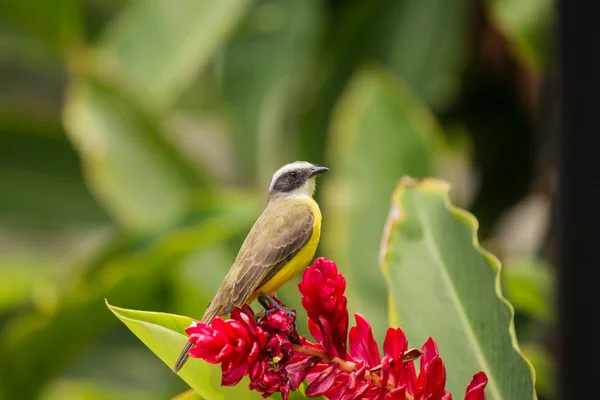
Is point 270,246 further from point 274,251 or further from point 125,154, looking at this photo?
point 125,154

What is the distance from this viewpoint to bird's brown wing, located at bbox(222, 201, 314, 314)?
0.33m

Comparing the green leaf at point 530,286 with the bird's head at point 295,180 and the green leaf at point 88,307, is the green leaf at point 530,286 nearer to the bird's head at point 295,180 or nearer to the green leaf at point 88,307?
the green leaf at point 88,307

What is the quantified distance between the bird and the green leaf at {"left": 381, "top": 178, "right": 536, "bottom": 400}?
0.28 feet

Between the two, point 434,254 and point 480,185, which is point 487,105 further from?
point 434,254

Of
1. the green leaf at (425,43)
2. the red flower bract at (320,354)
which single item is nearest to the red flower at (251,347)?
the red flower bract at (320,354)

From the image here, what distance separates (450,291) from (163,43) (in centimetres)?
102

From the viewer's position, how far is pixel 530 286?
795mm

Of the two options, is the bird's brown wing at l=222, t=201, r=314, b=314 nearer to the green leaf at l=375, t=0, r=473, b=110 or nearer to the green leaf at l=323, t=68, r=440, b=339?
the green leaf at l=323, t=68, r=440, b=339

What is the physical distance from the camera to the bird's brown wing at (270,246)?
13.2 inches

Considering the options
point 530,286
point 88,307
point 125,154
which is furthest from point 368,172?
point 125,154

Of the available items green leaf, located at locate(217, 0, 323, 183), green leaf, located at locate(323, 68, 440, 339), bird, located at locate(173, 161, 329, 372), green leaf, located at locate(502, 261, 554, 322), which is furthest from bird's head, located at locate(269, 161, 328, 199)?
green leaf, located at locate(217, 0, 323, 183)

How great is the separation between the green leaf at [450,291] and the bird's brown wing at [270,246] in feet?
0.29

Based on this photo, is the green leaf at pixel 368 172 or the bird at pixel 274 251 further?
the green leaf at pixel 368 172

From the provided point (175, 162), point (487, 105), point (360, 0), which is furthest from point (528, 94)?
point (175, 162)
